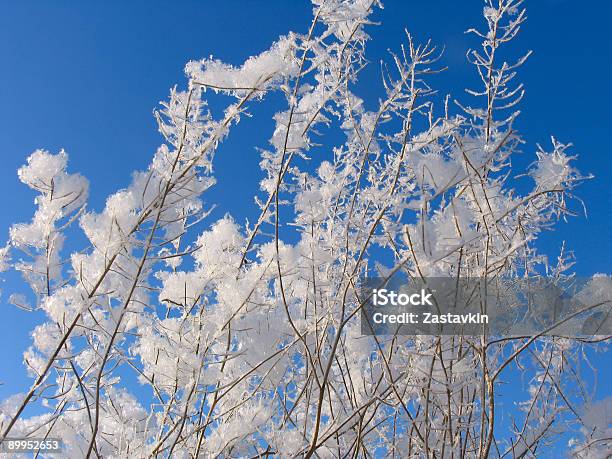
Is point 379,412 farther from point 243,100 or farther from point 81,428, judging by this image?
point 243,100

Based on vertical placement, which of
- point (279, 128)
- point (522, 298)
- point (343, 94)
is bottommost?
point (522, 298)

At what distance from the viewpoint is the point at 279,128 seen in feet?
4.10

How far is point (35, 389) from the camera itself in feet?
3.42

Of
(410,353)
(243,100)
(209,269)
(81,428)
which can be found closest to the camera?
(243,100)

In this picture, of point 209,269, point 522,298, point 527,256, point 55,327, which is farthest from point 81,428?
point 527,256

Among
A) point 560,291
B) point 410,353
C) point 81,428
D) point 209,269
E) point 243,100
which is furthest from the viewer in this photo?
point 81,428

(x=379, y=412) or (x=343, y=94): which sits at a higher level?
(x=343, y=94)

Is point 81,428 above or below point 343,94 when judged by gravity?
below

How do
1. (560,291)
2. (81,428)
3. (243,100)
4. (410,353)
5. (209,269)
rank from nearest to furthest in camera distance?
(243,100)
(410,353)
(209,269)
(560,291)
(81,428)

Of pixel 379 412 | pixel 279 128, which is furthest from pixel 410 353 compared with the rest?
pixel 279 128

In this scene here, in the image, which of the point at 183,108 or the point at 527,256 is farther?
the point at 527,256

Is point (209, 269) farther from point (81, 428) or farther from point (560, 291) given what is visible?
point (560, 291)

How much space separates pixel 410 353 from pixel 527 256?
660 mm

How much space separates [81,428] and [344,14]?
1249 millimetres
